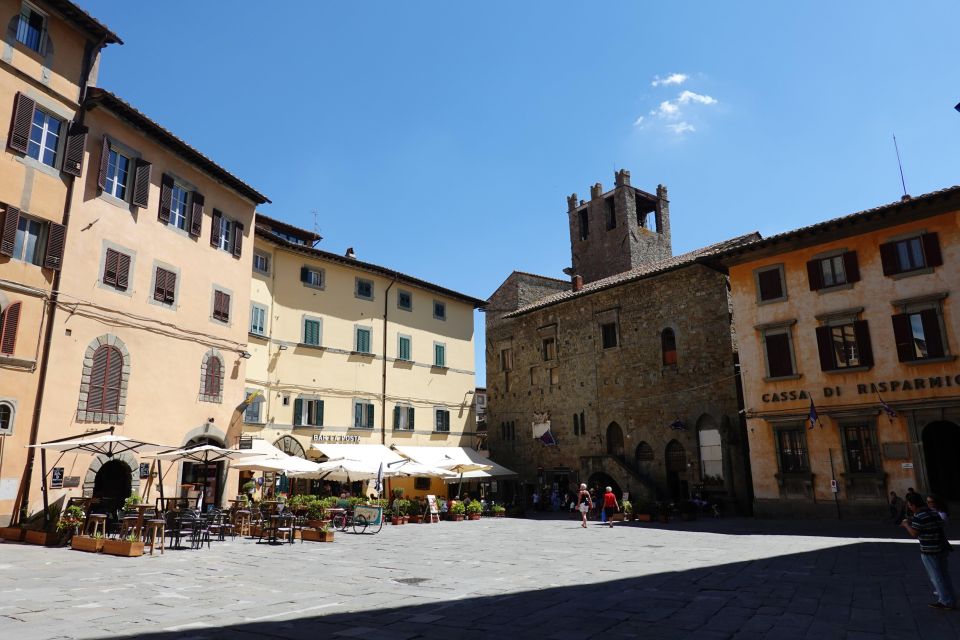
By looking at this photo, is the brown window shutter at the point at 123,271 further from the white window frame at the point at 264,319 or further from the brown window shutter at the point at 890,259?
the brown window shutter at the point at 890,259

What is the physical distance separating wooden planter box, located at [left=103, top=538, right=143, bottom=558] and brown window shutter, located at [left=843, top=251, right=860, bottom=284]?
74.7 ft

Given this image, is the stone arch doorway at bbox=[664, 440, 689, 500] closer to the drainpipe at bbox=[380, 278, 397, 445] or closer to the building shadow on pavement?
the drainpipe at bbox=[380, 278, 397, 445]

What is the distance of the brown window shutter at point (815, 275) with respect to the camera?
74.4 feet

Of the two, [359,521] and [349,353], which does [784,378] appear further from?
[349,353]

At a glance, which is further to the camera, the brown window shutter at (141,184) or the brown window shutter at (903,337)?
the brown window shutter at (903,337)

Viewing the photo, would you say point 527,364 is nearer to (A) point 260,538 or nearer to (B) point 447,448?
(B) point 447,448

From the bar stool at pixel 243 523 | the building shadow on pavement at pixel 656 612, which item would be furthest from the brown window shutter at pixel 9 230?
the building shadow on pavement at pixel 656 612

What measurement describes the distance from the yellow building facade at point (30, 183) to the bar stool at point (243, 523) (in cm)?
524

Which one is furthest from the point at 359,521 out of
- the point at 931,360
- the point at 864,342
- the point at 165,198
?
the point at 931,360

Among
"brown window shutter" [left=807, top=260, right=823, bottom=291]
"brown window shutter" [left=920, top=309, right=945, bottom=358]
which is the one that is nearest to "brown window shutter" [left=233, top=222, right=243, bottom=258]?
"brown window shutter" [left=807, top=260, right=823, bottom=291]

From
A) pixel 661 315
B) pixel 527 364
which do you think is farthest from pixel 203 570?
pixel 527 364

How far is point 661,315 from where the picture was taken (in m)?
29.7

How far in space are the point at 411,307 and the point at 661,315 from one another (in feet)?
40.1

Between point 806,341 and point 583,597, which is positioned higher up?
point 806,341
